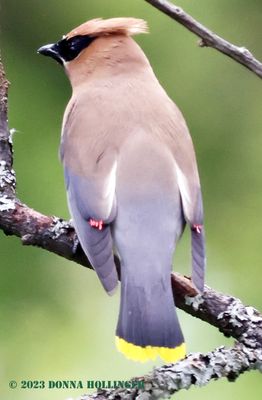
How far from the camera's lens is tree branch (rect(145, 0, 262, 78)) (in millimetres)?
3703

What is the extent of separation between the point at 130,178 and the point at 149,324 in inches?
16.0

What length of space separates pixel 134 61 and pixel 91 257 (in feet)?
2.35

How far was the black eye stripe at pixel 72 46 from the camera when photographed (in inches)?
172

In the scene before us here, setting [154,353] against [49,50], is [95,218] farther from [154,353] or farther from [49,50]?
[49,50]

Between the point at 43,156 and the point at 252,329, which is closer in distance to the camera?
the point at 252,329

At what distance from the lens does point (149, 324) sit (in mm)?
3902

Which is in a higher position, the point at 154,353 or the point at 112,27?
the point at 112,27

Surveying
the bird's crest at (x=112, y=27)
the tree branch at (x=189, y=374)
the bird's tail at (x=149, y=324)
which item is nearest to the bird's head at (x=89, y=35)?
the bird's crest at (x=112, y=27)

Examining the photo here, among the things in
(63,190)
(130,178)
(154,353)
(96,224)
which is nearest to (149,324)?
(154,353)

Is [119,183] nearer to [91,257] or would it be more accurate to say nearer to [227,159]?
[91,257]

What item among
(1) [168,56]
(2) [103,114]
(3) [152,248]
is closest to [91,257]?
(3) [152,248]

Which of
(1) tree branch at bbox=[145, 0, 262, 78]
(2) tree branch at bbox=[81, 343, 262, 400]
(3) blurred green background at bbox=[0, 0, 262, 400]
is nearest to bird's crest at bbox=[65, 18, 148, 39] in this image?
(3) blurred green background at bbox=[0, 0, 262, 400]

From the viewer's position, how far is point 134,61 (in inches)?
175

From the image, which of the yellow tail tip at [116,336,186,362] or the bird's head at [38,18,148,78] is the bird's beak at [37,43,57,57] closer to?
the bird's head at [38,18,148,78]
